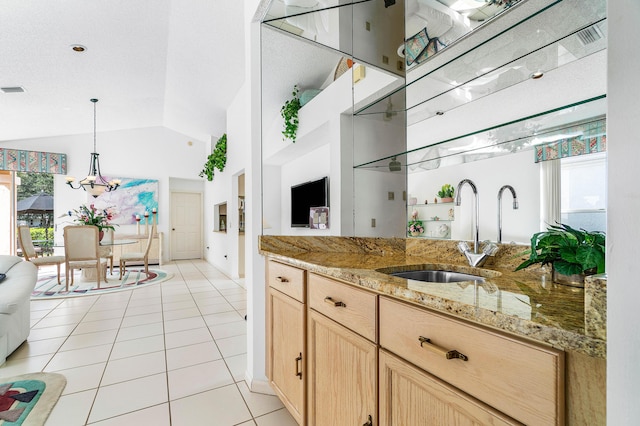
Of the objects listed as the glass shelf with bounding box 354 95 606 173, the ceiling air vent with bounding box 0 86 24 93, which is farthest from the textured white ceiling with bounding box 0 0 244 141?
the glass shelf with bounding box 354 95 606 173

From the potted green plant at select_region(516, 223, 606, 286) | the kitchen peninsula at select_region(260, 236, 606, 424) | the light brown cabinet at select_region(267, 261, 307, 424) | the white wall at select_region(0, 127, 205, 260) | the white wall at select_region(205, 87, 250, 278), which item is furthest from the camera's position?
the white wall at select_region(0, 127, 205, 260)

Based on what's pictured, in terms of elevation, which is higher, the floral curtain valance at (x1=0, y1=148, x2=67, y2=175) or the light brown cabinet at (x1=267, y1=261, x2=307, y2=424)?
the floral curtain valance at (x1=0, y1=148, x2=67, y2=175)

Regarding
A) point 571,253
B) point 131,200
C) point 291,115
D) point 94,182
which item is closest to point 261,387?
point 571,253

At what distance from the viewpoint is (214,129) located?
7.02 metres

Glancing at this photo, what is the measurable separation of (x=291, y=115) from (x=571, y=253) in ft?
8.68

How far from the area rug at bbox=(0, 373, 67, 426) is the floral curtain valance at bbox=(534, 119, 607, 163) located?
2.63 meters

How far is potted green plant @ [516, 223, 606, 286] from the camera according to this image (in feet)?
2.68

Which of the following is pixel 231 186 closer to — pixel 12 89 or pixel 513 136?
pixel 12 89

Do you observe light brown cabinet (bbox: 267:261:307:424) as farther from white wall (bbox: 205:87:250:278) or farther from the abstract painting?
the abstract painting

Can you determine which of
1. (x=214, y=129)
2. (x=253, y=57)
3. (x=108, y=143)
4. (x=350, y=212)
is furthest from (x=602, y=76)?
(x=108, y=143)

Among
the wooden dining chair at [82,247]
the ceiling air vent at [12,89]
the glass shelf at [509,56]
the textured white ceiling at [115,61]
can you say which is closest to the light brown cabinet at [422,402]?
the glass shelf at [509,56]

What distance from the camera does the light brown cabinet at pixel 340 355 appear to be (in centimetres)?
103

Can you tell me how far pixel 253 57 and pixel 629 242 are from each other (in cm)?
214

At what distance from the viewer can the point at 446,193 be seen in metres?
1.54
